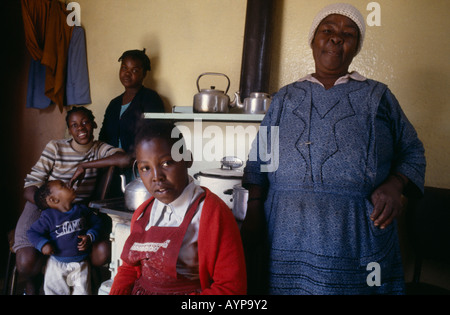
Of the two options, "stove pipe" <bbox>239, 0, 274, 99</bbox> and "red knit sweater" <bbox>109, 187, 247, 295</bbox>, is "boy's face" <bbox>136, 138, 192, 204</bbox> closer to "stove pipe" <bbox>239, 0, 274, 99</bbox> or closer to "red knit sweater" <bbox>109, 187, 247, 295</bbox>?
"red knit sweater" <bbox>109, 187, 247, 295</bbox>

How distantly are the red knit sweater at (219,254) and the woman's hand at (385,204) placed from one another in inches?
16.6

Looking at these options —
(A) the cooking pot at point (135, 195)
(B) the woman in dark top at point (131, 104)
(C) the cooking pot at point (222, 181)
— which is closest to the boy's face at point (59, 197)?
(A) the cooking pot at point (135, 195)

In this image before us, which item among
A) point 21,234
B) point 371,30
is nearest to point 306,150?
point 371,30

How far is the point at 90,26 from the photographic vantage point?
2.74 m

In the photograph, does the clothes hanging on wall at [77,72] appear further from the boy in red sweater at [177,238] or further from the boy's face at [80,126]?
the boy in red sweater at [177,238]

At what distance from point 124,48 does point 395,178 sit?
237 centimetres

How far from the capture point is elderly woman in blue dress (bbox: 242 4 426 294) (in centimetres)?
90

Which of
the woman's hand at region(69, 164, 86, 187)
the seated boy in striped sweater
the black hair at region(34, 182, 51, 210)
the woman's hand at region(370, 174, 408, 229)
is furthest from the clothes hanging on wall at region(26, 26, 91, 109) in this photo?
the woman's hand at region(370, 174, 408, 229)

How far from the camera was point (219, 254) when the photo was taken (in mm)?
846

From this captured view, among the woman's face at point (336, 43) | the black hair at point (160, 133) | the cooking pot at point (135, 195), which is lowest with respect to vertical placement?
the cooking pot at point (135, 195)

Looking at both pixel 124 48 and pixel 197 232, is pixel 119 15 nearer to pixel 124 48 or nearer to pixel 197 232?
pixel 124 48

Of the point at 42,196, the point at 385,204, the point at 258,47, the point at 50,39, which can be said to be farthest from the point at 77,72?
the point at 385,204

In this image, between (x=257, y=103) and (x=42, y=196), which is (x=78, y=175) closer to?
(x=42, y=196)

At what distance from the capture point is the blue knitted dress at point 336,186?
2.93ft
